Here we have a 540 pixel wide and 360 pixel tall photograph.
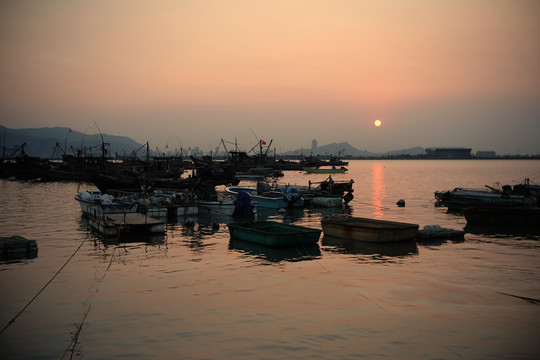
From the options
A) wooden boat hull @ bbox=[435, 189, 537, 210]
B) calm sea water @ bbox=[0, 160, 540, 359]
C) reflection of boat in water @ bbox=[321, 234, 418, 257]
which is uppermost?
wooden boat hull @ bbox=[435, 189, 537, 210]

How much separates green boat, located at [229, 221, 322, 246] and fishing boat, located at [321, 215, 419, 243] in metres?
2.44

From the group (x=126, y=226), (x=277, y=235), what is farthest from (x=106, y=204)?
(x=277, y=235)

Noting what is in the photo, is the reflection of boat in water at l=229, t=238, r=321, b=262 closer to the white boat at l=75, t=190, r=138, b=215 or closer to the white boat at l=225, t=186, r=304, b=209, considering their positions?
the white boat at l=75, t=190, r=138, b=215

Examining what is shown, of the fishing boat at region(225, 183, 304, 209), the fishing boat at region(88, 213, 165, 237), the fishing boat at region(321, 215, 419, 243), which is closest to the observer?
the fishing boat at region(321, 215, 419, 243)

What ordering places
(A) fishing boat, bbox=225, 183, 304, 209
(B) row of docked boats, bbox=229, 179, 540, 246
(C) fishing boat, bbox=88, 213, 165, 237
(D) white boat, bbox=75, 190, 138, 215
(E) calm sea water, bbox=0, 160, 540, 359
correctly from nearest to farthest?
1. (E) calm sea water, bbox=0, 160, 540, 359
2. (B) row of docked boats, bbox=229, 179, 540, 246
3. (C) fishing boat, bbox=88, 213, 165, 237
4. (D) white boat, bbox=75, 190, 138, 215
5. (A) fishing boat, bbox=225, 183, 304, 209

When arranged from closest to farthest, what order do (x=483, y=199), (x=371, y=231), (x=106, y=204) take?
(x=371, y=231)
(x=106, y=204)
(x=483, y=199)

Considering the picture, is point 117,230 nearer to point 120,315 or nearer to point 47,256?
point 47,256

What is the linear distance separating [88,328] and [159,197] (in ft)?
91.5

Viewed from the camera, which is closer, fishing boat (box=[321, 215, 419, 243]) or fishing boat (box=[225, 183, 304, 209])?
fishing boat (box=[321, 215, 419, 243])

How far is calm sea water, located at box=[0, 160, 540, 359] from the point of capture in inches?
469

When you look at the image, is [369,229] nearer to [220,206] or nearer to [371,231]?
[371,231]

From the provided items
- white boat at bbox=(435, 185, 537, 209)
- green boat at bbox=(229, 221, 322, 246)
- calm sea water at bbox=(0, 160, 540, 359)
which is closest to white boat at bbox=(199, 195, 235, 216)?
green boat at bbox=(229, 221, 322, 246)

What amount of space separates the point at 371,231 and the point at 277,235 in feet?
19.1

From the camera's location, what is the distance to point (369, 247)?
25281 mm
